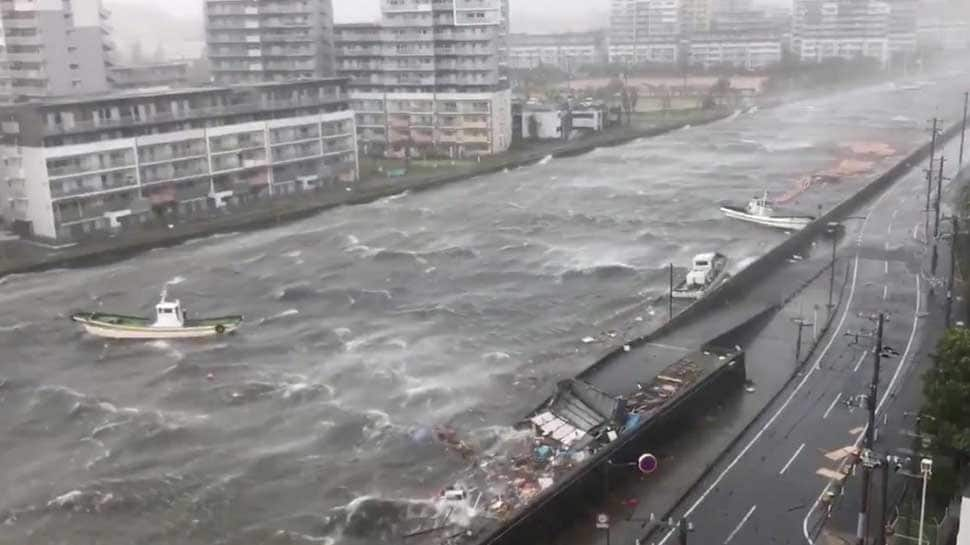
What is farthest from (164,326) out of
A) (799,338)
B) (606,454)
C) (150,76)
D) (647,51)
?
(647,51)

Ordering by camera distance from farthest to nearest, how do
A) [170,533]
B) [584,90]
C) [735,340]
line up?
[584,90]
[735,340]
[170,533]

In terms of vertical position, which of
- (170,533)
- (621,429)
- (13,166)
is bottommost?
(170,533)

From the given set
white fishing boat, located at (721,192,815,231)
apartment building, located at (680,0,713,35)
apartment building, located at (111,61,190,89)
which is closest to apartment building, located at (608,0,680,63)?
apartment building, located at (680,0,713,35)

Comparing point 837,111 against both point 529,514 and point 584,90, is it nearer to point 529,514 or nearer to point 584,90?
point 584,90

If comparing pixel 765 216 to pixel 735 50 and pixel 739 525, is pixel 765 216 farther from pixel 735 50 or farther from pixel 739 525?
pixel 735 50

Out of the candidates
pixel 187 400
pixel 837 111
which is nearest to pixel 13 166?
pixel 187 400

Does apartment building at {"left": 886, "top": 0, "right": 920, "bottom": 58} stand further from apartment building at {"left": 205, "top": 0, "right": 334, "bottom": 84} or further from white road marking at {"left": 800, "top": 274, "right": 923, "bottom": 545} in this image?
white road marking at {"left": 800, "top": 274, "right": 923, "bottom": 545}

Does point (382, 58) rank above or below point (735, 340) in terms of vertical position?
above

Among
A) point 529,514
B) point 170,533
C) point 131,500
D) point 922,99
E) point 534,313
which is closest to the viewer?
point 529,514
